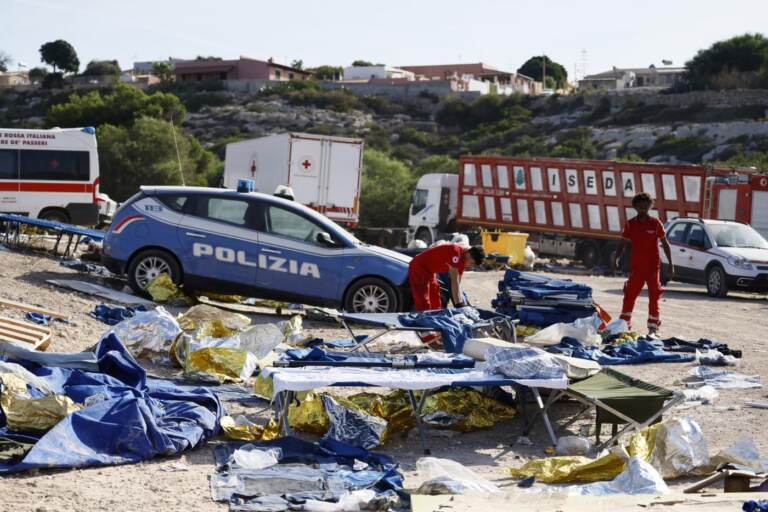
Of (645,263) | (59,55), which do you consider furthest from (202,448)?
(59,55)

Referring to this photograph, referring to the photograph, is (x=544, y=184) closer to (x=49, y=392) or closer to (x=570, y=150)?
(x=49, y=392)

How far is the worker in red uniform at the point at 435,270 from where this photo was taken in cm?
1209

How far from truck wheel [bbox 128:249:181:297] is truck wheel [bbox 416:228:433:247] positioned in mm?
21561

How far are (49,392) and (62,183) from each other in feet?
61.8

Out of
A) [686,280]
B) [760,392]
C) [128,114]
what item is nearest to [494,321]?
[760,392]

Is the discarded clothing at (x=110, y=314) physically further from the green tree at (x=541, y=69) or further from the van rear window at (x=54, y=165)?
the green tree at (x=541, y=69)

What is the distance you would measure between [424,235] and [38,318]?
81.5 feet

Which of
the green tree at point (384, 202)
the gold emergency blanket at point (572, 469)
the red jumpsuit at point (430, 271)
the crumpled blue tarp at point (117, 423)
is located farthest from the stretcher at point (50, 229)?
the green tree at point (384, 202)

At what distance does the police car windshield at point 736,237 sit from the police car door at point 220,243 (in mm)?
11607

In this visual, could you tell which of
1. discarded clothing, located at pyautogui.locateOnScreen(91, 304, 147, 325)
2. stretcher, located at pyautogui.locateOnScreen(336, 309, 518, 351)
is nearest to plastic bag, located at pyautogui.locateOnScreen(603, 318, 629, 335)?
stretcher, located at pyautogui.locateOnScreen(336, 309, 518, 351)

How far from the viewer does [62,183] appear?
26172 mm

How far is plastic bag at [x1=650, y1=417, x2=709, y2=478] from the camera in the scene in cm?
754

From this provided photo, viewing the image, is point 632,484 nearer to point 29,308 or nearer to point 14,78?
point 29,308

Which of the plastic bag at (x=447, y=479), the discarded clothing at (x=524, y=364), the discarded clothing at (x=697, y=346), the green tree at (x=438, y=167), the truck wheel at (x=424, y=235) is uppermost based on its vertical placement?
the green tree at (x=438, y=167)
